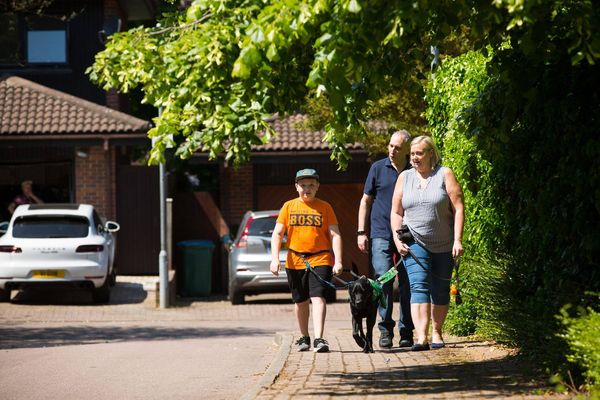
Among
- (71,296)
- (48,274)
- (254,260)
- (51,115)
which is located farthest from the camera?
(51,115)

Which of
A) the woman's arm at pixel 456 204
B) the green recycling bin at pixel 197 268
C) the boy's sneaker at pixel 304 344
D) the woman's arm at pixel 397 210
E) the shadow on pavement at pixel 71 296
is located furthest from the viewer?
the green recycling bin at pixel 197 268

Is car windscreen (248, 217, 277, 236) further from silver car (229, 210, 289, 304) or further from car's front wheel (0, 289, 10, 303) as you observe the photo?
car's front wheel (0, 289, 10, 303)

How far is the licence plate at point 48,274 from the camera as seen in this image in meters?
19.5

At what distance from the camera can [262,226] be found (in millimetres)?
20891

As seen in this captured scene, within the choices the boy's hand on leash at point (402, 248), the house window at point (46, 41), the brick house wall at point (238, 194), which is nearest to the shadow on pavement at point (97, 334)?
the boy's hand on leash at point (402, 248)

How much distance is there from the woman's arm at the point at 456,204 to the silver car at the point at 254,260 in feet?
32.9

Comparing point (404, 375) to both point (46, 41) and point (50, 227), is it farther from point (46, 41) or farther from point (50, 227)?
point (46, 41)

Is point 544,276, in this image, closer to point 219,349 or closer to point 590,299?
point 590,299

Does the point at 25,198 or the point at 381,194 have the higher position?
the point at 381,194

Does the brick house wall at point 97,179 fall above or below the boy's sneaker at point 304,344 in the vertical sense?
above

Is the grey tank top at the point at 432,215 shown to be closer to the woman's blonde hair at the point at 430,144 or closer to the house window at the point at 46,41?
the woman's blonde hair at the point at 430,144

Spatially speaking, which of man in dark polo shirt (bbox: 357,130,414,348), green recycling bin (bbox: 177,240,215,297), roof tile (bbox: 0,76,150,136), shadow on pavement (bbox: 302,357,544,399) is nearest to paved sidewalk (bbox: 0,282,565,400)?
shadow on pavement (bbox: 302,357,544,399)

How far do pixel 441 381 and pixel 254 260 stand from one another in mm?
12090

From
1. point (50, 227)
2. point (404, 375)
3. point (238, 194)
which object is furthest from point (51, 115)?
point (404, 375)
